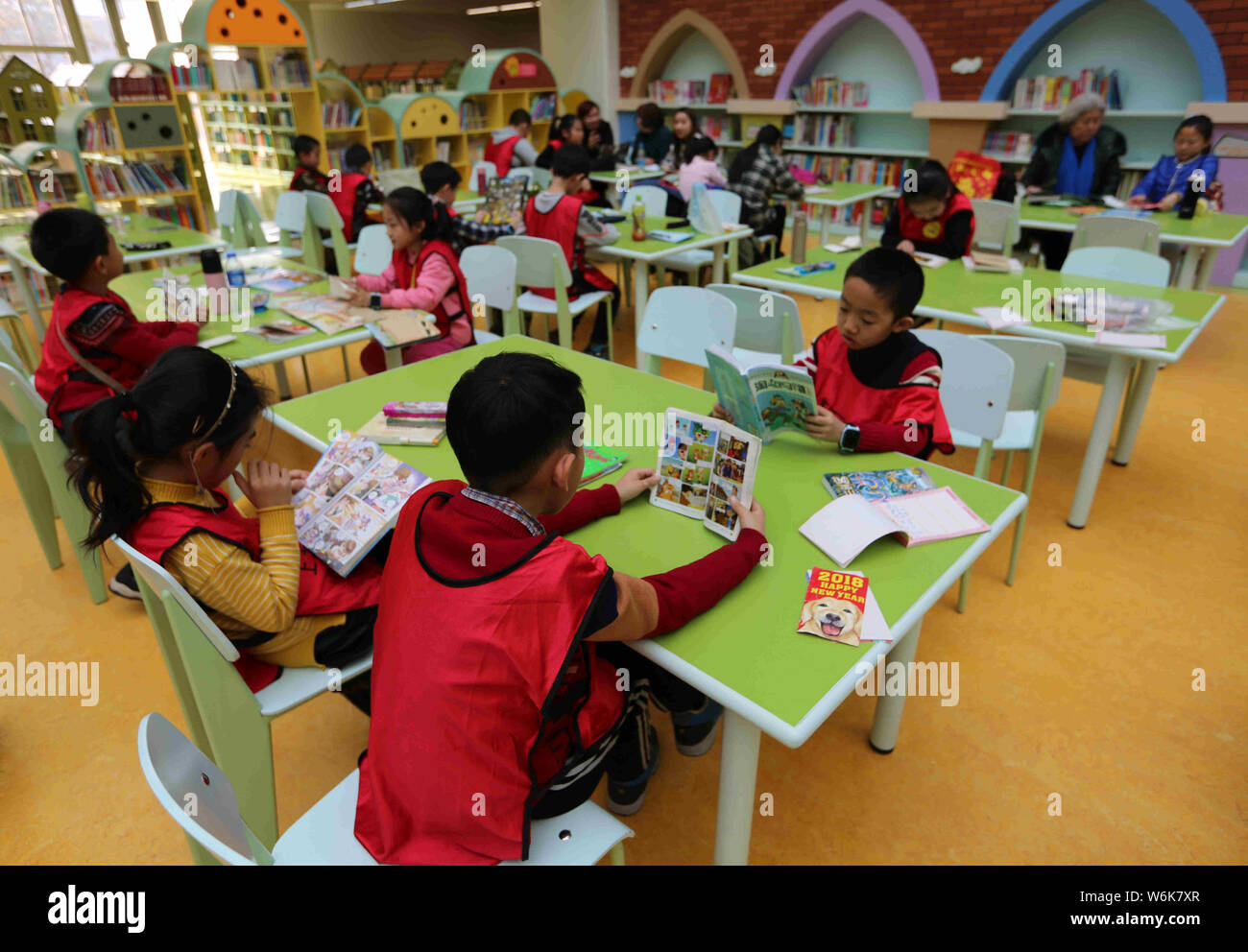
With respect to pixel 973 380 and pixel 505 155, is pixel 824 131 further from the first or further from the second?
pixel 973 380

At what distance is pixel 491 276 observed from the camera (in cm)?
340

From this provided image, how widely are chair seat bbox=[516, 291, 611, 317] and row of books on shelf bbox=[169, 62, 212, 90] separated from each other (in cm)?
445

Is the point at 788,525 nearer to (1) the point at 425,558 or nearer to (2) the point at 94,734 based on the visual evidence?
(1) the point at 425,558

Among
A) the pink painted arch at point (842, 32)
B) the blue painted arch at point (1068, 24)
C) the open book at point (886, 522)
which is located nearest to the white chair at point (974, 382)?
the open book at point (886, 522)

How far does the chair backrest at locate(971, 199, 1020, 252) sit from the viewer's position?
4395mm

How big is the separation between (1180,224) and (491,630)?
5088 millimetres

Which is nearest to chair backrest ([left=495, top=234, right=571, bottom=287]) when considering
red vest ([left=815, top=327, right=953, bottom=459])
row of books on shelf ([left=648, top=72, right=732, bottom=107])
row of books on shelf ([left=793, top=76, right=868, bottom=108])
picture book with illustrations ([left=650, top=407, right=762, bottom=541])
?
red vest ([left=815, top=327, right=953, bottom=459])

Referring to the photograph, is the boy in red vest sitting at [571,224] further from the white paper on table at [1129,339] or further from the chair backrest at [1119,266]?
the white paper on table at [1129,339]

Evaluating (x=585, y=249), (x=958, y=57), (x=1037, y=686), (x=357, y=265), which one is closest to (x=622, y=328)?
(x=585, y=249)

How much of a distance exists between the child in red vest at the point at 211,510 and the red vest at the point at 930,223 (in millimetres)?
3409
